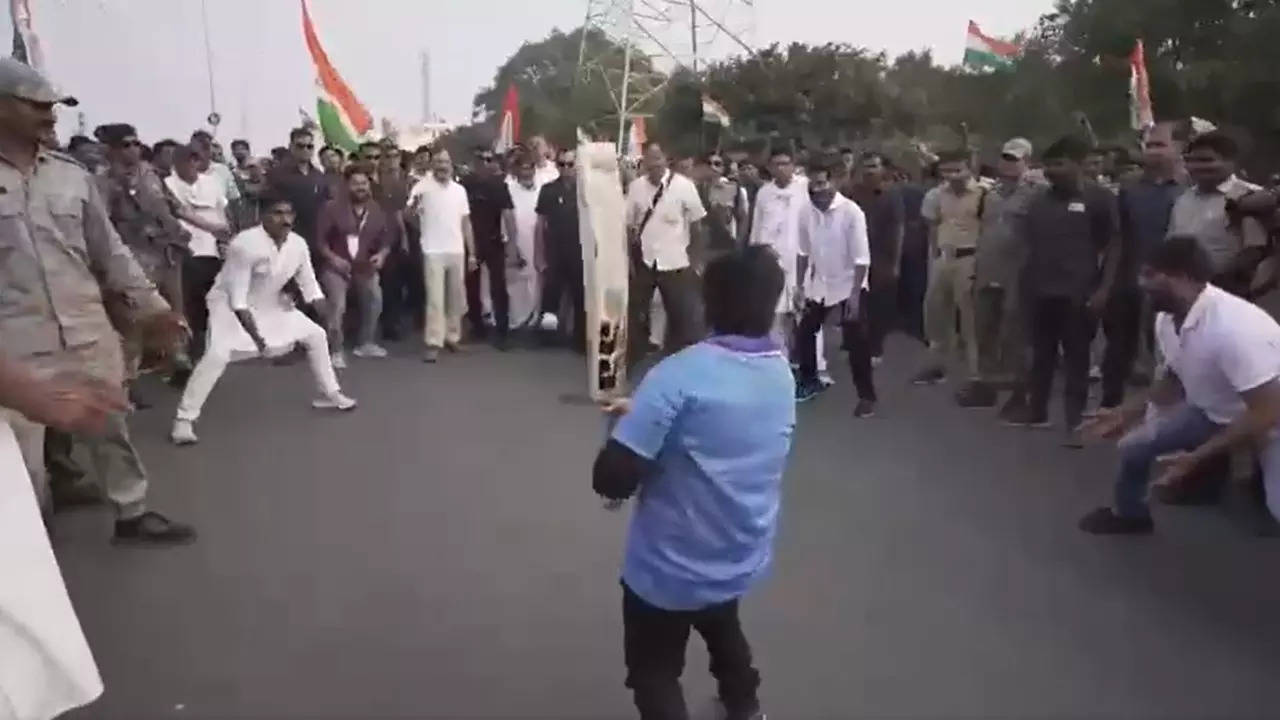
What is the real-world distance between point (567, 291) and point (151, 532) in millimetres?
7356

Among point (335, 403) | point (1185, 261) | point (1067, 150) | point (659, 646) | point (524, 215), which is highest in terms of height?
point (1067, 150)

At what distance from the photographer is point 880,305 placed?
39.4 feet

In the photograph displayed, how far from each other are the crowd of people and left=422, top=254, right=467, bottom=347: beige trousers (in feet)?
0.09

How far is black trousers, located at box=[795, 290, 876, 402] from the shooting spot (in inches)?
363

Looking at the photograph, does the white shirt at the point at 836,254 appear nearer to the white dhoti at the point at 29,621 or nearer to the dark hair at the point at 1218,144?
the dark hair at the point at 1218,144

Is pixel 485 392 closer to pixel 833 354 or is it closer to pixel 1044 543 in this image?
pixel 833 354

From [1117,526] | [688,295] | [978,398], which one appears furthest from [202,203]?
[1117,526]

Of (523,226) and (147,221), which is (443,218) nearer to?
(523,226)

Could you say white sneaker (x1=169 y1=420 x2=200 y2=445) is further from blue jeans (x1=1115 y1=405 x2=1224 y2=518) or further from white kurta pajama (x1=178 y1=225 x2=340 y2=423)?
blue jeans (x1=1115 y1=405 x2=1224 y2=518)

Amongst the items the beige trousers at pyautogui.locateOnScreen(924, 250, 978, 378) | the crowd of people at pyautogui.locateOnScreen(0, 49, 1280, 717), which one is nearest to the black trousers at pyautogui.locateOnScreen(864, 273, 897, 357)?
the crowd of people at pyautogui.locateOnScreen(0, 49, 1280, 717)

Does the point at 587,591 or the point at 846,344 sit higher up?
the point at 846,344

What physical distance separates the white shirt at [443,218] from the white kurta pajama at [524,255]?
767 millimetres

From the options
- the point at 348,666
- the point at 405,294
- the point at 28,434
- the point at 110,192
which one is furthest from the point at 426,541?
the point at 405,294

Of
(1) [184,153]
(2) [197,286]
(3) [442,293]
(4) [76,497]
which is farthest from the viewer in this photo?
(3) [442,293]
